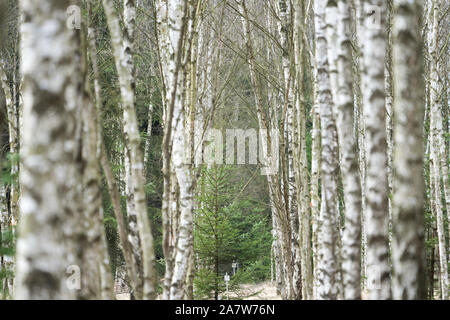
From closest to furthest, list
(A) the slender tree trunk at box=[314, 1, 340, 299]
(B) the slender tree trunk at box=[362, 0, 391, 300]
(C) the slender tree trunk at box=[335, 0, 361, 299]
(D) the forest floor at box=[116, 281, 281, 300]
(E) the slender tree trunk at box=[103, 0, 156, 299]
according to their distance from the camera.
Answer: (B) the slender tree trunk at box=[362, 0, 391, 300] → (E) the slender tree trunk at box=[103, 0, 156, 299] → (C) the slender tree trunk at box=[335, 0, 361, 299] → (A) the slender tree trunk at box=[314, 1, 340, 299] → (D) the forest floor at box=[116, 281, 281, 300]

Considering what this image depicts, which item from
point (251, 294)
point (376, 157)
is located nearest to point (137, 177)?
point (376, 157)

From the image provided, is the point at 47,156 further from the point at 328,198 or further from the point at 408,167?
the point at 328,198

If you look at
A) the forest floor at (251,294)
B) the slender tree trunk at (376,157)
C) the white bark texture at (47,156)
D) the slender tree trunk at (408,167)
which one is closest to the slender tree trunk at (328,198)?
the slender tree trunk at (376,157)

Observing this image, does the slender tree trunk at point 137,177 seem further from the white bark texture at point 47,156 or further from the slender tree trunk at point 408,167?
the slender tree trunk at point 408,167

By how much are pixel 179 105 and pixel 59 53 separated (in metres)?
2.51

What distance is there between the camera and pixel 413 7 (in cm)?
283

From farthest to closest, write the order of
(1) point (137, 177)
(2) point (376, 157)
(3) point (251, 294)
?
(3) point (251, 294)
(1) point (137, 177)
(2) point (376, 157)

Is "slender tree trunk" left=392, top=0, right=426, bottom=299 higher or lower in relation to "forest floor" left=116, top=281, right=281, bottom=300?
higher

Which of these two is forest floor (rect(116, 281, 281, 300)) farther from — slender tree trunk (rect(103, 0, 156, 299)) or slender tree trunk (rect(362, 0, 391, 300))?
slender tree trunk (rect(362, 0, 391, 300))

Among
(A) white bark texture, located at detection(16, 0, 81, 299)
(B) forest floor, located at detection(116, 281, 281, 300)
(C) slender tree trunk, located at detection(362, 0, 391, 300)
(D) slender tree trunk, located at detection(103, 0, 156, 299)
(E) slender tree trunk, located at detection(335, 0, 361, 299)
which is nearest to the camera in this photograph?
(A) white bark texture, located at detection(16, 0, 81, 299)

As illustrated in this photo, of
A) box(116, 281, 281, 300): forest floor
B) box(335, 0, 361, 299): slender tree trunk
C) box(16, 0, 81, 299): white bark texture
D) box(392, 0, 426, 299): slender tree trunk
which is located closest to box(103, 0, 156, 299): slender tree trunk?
box(16, 0, 81, 299): white bark texture

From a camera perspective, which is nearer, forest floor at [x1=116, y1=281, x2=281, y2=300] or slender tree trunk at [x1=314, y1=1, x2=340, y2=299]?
slender tree trunk at [x1=314, y1=1, x2=340, y2=299]

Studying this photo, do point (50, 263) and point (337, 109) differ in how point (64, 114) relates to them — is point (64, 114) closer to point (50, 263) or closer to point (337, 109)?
point (50, 263)
